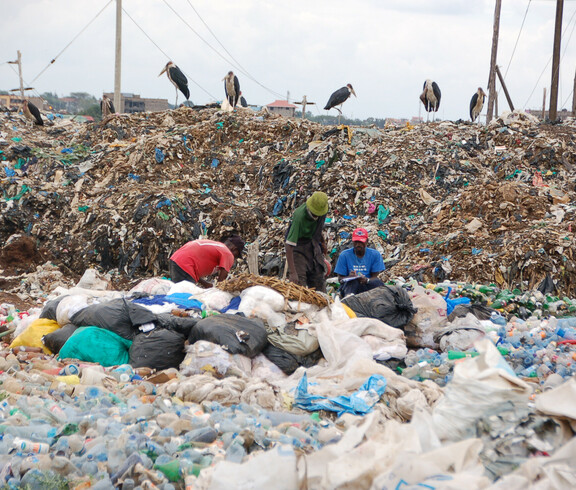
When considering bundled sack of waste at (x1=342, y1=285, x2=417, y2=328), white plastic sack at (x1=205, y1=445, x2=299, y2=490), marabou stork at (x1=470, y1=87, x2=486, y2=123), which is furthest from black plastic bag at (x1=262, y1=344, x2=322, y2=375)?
marabou stork at (x1=470, y1=87, x2=486, y2=123)

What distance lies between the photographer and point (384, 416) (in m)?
3.45

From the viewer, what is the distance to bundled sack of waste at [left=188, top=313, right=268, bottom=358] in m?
4.47

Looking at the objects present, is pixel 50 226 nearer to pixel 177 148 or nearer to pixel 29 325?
pixel 177 148

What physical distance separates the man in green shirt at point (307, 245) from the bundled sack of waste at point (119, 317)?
7.13 feet

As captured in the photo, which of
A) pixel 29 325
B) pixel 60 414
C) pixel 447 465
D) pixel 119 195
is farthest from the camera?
pixel 119 195

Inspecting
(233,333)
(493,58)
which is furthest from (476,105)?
(233,333)

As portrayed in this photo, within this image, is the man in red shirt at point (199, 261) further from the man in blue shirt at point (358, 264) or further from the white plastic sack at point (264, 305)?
the man in blue shirt at point (358, 264)

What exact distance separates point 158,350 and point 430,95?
13942 mm

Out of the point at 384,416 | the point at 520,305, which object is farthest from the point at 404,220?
the point at 384,416

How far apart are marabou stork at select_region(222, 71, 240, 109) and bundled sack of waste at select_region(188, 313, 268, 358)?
1262cm

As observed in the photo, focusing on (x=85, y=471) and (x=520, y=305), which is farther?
(x=520, y=305)

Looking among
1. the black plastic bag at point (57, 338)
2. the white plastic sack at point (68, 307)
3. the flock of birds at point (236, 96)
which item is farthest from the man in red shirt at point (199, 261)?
the flock of birds at point (236, 96)

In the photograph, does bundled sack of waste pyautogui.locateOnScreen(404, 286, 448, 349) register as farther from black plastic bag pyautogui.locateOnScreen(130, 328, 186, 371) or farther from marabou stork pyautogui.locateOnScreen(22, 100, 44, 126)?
marabou stork pyautogui.locateOnScreen(22, 100, 44, 126)

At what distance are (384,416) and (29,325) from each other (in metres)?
3.31
